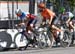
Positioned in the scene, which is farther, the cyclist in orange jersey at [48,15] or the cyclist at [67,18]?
the cyclist at [67,18]

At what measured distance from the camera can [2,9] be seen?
15.2m

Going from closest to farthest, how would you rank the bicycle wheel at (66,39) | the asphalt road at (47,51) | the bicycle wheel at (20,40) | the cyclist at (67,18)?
the asphalt road at (47,51), the bicycle wheel at (20,40), the bicycle wheel at (66,39), the cyclist at (67,18)

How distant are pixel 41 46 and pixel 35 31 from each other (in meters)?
0.58

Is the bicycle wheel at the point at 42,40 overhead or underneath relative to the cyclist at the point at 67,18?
underneath

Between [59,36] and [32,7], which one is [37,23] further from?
[32,7]

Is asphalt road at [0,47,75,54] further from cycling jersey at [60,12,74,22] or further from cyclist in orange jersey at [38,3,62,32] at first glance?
cycling jersey at [60,12,74,22]

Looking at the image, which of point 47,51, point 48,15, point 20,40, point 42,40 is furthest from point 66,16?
point 20,40

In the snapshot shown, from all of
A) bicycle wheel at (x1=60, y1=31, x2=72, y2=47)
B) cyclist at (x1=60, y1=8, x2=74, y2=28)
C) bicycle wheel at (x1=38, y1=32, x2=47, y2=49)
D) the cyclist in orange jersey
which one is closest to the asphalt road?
bicycle wheel at (x1=38, y1=32, x2=47, y2=49)

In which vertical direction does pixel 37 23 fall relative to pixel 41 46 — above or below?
above

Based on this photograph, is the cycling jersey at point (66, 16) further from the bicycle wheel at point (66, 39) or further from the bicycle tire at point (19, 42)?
the bicycle tire at point (19, 42)

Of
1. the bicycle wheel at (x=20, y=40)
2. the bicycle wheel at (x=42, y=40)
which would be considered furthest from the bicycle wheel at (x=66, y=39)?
the bicycle wheel at (x=20, y=40)

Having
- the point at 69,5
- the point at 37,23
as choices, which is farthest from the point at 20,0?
the point at 37,23

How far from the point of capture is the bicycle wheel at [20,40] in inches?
436

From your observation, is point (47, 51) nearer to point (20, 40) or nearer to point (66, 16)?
point (20, 40)
